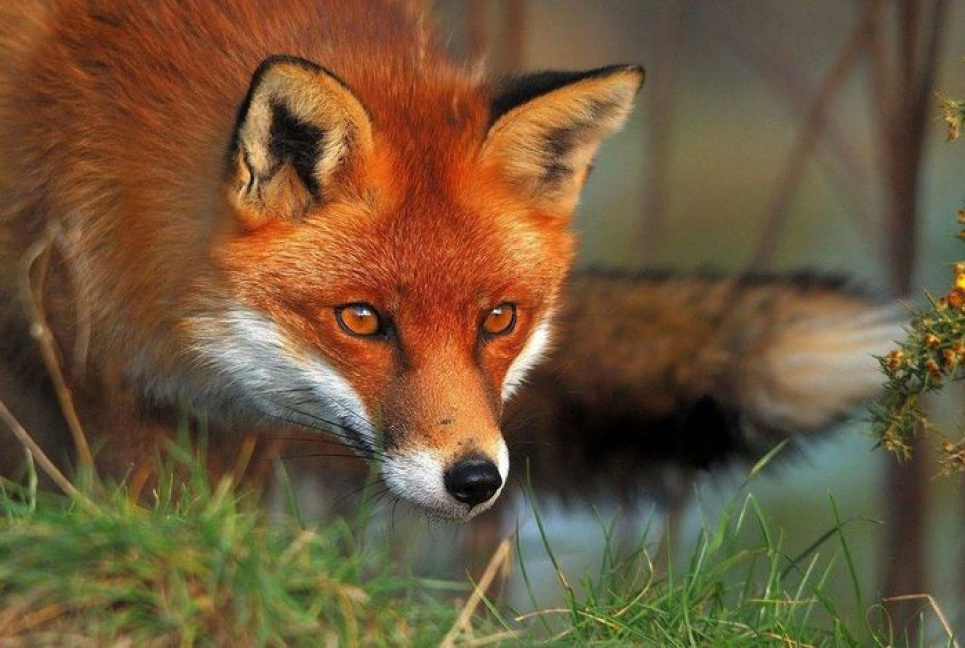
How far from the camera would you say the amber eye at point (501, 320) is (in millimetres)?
3564

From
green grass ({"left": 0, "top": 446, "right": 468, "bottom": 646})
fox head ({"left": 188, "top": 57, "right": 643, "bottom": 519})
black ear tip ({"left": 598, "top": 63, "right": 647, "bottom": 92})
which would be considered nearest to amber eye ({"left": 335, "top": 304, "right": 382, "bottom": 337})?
fox head ({"left": 188, "top": 57, "right": 643, "bottom": 519})

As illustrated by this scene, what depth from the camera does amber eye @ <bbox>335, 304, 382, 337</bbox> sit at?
3.41m

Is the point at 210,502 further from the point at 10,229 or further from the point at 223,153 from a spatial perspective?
the point at 10,229

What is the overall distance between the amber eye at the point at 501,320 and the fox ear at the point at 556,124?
379mm

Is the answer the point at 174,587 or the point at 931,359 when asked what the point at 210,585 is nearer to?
the point at 174,587

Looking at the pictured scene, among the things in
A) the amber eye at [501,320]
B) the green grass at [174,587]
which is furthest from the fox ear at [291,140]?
the green grass at [174,587]

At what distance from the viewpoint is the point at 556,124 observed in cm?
364

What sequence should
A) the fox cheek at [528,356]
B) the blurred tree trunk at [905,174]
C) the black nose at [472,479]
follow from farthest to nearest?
the blurred tree trunk at [905,174] → the fox cheek at [528,356] → the black nose at [472,479]

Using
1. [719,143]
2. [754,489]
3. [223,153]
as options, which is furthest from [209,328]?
[719,143]

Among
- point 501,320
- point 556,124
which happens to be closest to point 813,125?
point 556,124

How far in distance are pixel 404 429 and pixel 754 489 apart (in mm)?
3597

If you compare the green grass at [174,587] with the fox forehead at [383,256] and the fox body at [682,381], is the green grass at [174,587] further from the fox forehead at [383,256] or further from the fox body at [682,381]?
the fox body at [682,381]

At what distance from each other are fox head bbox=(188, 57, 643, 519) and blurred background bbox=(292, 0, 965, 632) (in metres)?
0.43

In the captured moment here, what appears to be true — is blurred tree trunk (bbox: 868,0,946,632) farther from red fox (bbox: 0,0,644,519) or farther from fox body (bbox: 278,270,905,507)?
red fox (bbox: 0,0,644,519)
